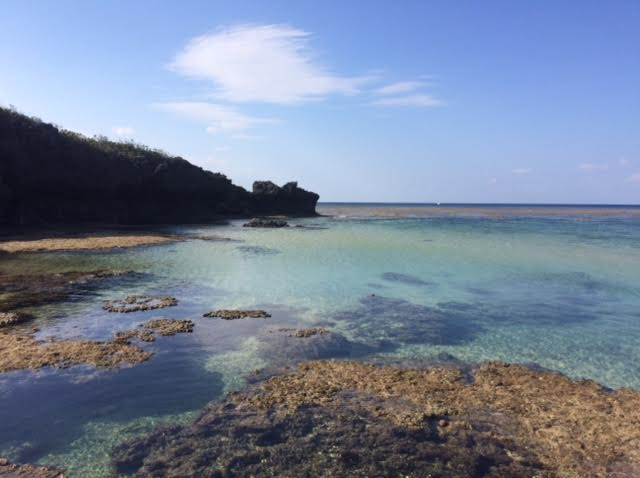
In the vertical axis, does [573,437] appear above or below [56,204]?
below

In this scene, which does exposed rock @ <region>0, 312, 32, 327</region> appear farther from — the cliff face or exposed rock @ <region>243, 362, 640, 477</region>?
the cliff face

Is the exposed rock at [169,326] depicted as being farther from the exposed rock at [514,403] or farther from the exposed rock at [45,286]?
the exposed rock at [45,286]

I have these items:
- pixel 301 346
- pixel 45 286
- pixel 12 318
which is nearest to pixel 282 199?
pixel 45 286

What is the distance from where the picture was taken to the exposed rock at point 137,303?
15516 mm

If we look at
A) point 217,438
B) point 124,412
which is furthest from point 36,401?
point 217,438

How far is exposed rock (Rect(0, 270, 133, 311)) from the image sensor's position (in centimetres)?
1625

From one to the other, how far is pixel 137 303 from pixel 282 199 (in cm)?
7417

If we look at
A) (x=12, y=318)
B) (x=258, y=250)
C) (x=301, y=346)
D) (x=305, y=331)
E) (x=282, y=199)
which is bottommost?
(x=301, y=346)

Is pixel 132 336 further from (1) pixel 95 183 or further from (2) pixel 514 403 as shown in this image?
(1) pixel 95 183

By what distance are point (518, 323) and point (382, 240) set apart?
27.5 m

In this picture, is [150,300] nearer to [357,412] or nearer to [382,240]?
[357,412]

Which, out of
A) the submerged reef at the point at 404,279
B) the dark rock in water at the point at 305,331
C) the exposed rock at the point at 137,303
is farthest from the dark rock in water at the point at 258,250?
the dark rock in water at the point at 305,331

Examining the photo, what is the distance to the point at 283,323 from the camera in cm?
1454

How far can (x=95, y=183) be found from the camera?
55.1m
